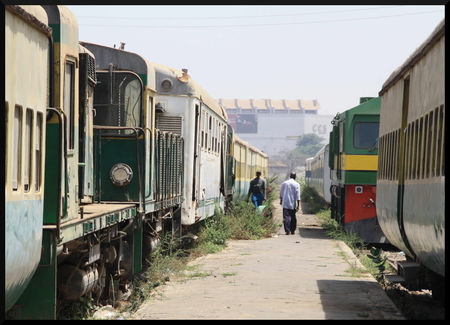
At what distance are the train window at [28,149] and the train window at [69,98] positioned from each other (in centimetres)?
149

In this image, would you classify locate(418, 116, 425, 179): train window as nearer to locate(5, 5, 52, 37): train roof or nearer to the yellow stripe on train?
locate(5, 5, 52, 37): train roof

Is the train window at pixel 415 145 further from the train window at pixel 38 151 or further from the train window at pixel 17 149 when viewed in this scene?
the train window at pixel 17 149

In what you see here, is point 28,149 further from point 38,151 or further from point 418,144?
point 418,144

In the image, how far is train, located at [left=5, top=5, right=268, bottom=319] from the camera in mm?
5961

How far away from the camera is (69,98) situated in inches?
308

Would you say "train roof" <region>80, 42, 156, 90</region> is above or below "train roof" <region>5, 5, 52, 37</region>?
above

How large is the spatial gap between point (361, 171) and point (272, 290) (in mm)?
7671

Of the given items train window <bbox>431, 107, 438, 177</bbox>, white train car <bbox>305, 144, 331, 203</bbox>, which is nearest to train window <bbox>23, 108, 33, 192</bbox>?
train window <bbox>431, 107, 438, 177</bbox>

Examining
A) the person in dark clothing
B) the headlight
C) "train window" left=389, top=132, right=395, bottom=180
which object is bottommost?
the person in dark clothing

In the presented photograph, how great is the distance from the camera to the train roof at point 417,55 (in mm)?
7512

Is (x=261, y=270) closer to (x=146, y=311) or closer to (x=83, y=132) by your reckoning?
(x=146, y=311)

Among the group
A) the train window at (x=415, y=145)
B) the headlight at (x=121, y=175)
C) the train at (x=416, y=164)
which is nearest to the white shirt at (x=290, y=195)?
the train at (x=416, y=164)

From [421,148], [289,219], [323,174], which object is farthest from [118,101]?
[323,174]

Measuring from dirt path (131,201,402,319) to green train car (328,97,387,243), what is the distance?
1.11 m
